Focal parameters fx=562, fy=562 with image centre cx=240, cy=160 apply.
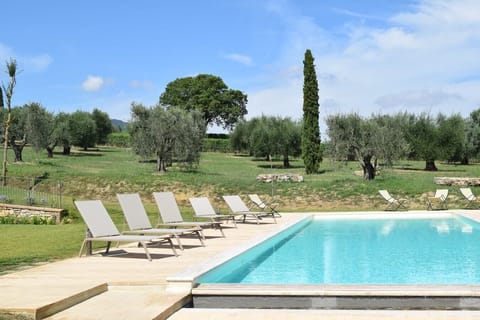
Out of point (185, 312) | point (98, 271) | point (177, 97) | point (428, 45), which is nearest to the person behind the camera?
point (185, 312)

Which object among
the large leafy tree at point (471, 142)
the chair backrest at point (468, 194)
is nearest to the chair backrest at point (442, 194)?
the chair backrest at point (468, 194)

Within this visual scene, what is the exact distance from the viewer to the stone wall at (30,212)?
16266 millimetres

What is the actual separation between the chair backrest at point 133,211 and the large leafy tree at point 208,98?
2362 inches

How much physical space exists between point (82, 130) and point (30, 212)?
3369 cm

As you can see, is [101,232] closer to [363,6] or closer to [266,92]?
[363,6]

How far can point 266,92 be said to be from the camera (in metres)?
33.9

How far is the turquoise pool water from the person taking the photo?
7992 mm

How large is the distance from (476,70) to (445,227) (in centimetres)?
1032

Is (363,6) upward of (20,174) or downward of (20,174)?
upward

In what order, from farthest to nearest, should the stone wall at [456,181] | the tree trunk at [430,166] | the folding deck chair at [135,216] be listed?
1. the tree trunk at [430,166]
2. the stone wall at [456,181]
3. the folding deck chair at [135,216]

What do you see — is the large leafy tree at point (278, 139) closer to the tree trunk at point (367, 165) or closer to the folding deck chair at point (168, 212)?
the tree trunk at point (367, 165)

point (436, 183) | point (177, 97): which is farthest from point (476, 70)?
point (177, 97)

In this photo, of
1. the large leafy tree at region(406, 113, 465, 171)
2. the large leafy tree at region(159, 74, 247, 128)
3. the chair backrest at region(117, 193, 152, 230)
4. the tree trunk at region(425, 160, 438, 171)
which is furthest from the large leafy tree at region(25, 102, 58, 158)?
the large leafy tree at region(159, 74, 247, 128)

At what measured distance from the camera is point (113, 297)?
595 centimetres
